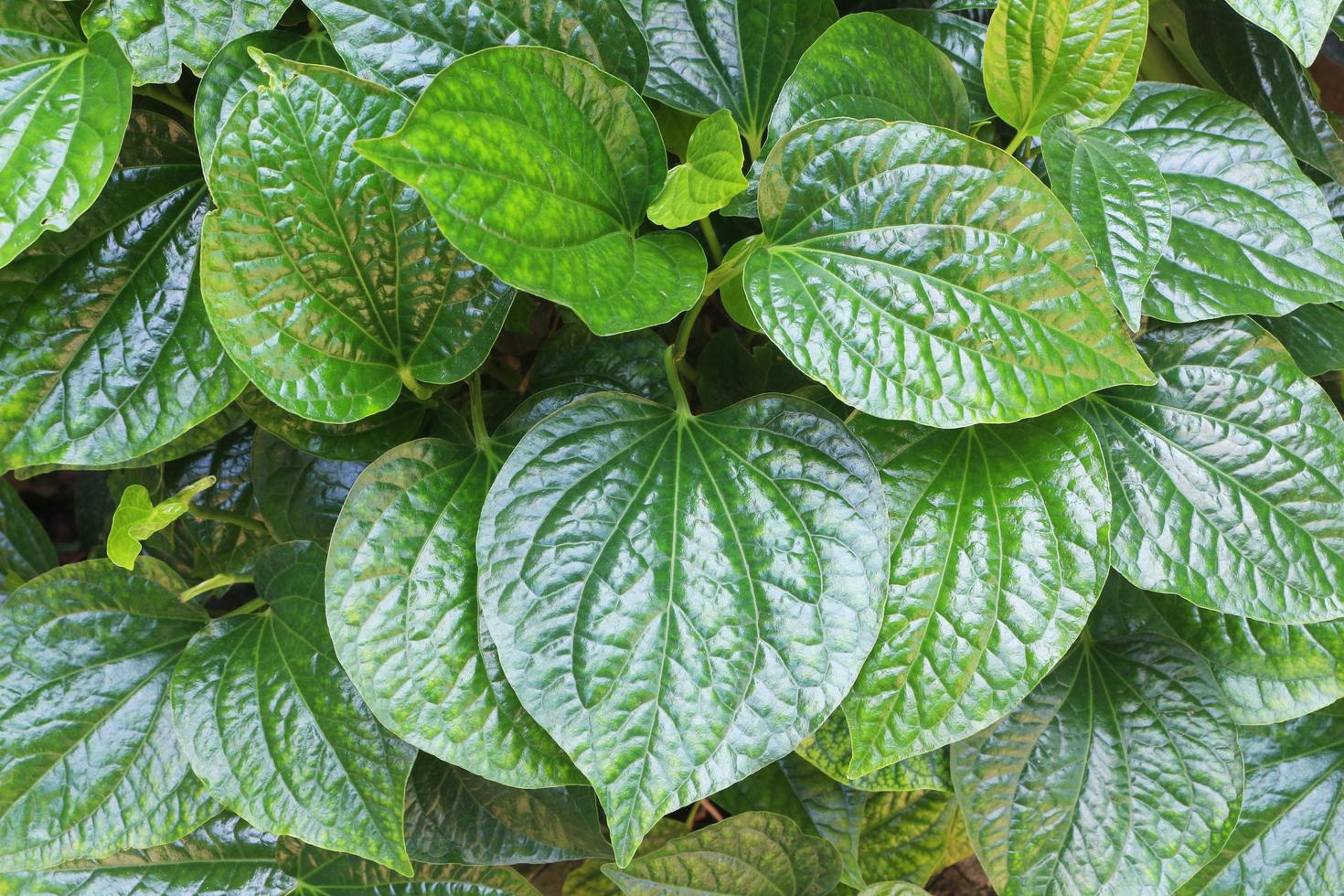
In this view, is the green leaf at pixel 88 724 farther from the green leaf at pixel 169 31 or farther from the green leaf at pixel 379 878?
the green leaf at pixel 169 31

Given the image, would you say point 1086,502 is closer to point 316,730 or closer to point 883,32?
point 883,32

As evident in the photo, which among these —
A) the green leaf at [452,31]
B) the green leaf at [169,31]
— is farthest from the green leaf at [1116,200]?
the green leaf at [169,31]

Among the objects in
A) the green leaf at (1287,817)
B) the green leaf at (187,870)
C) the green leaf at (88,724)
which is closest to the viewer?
the green leaf at (88,724)

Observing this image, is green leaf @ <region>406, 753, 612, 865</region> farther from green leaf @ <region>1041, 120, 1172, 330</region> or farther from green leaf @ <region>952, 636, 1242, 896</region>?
green leaf @ <region>1041, 120, 1172, 330</region>

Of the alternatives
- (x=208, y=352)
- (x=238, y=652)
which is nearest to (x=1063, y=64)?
(x=208, y=352)

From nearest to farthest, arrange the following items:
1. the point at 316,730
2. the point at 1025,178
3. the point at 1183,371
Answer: the point at 1025,178
the point at 316,730
the point at 1183,371

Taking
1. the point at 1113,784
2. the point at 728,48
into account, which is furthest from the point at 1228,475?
the point at 728,48
